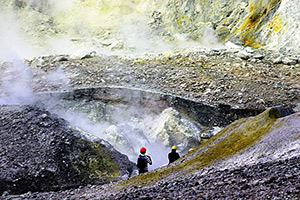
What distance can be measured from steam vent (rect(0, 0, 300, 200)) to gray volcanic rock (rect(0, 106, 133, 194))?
28 millimetres

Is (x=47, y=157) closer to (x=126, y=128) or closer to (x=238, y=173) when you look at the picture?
(x=126, y=128)

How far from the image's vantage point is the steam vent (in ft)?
20.1

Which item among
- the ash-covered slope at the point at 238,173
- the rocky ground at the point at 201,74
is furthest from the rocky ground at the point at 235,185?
the rocky ground at the point at 201,74

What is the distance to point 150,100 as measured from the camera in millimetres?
13289

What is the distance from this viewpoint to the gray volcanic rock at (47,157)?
8.00m

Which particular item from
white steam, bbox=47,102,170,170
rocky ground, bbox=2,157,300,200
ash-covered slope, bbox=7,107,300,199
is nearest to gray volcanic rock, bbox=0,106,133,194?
ash-covered slope, bbox=7,107,300,199

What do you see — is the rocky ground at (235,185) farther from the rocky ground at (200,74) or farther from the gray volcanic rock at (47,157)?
the rocky ground at (200,74)

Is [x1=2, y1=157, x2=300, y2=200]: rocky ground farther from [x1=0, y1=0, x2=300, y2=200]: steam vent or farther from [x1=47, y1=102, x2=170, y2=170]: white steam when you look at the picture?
[x1=47, y1=102, x2=170, y2=170]: white steam

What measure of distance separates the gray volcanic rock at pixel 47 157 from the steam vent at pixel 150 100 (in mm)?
28

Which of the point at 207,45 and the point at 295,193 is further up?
the point at 207,45

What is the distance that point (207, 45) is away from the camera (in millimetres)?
20016

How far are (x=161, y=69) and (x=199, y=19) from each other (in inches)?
295

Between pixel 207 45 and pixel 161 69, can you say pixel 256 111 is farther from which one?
pixel 207 45

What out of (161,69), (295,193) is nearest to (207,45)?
(161,69)
